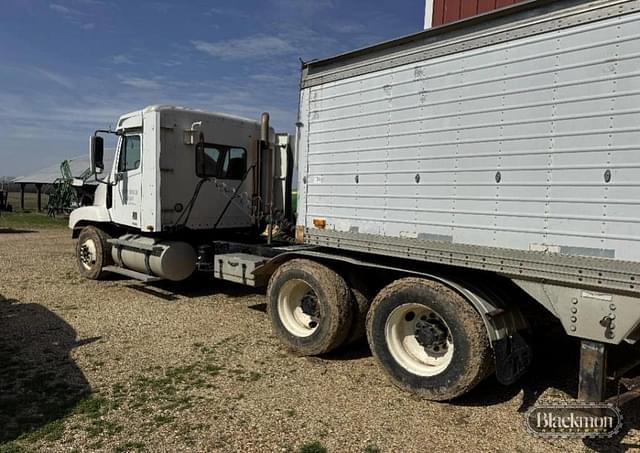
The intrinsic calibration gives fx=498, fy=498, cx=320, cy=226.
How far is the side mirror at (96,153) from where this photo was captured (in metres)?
8.55

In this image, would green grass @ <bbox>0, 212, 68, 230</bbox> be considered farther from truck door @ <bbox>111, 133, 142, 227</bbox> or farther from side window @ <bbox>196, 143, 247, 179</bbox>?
side window @ <bbox>196, 143, 247, 179</bbox>

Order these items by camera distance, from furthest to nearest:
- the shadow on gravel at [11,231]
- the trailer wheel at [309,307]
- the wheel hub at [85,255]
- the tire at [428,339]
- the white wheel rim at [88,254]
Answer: the shadow on gravel at [11,231] → the wheel hub at [85,255] → the white wheel rim at [88,254] → the trailer wheel at [309,307] → the tire at [428,339]

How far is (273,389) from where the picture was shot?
185 inches

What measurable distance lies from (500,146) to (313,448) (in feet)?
9.05

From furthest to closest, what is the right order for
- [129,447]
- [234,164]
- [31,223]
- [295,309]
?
[31,223]
[234,164]
[295,309]
[129,447]

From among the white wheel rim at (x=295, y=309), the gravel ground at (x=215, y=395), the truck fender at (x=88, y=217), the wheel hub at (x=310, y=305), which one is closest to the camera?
the gravel ground at (x=215, y=395)

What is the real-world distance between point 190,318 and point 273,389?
2.80 metres

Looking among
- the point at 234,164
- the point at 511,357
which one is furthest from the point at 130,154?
the point at 511,357

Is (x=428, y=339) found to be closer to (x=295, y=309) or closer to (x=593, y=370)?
(x=593, y=370)

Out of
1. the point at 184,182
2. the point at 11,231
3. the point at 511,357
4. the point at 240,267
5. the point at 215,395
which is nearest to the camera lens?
the point at 511,357

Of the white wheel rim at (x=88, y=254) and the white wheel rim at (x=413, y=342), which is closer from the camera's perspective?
the white wheel rim at (x=413, y=342)

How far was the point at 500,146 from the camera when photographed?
159 inches

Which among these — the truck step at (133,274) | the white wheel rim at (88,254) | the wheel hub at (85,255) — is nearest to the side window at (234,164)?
the truck step at (133,274)

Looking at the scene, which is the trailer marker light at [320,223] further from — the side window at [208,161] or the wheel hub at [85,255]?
the wheel hub at [85,255]
